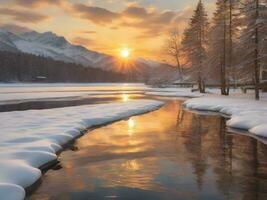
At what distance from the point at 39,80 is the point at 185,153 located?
138 m

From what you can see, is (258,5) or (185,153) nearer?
(185,153)

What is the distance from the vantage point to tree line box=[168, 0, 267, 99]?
32.3m

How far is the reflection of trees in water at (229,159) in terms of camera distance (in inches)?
347

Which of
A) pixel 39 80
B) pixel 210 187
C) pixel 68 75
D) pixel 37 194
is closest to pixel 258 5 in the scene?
pixel 210 187

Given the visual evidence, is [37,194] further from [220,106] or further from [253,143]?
[220,106]

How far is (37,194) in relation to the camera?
27.9ft

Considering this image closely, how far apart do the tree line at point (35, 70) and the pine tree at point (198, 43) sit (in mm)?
88590

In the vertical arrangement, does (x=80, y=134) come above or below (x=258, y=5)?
below

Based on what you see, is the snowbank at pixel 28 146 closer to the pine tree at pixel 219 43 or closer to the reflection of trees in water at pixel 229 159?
the reflection of trees in water at pixel 229 159

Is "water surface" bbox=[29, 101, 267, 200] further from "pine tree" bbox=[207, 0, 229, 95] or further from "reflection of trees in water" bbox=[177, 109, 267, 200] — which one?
"pine tree" bbox=[207, 0, 229, 95]

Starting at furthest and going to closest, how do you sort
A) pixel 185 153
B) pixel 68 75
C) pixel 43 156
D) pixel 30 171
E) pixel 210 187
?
pixel 68 75 < pixel 185 153 < pixel 43 156 < pixel 30 171 < pixel 210 187

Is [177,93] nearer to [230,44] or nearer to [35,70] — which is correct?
[230,44]

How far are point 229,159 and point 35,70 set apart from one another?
141 meters

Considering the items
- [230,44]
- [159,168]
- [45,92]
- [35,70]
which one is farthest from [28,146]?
[35,70]
